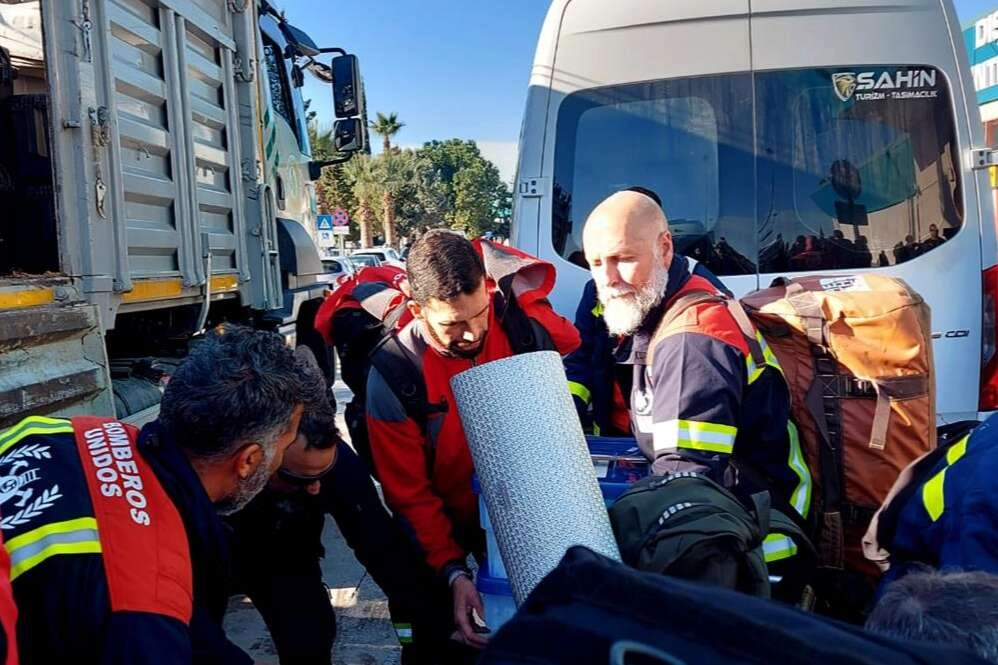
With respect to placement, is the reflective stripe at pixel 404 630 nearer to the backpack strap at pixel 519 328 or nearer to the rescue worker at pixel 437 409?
the rescue worker at pixel 437 409

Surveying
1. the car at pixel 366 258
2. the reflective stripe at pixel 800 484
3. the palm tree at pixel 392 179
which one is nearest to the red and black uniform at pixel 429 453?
the reflective stripe at pixel 800 484

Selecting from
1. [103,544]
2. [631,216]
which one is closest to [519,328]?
[631,216]

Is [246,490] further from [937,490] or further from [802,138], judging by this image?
[802,138]

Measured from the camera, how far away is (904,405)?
1.93 m

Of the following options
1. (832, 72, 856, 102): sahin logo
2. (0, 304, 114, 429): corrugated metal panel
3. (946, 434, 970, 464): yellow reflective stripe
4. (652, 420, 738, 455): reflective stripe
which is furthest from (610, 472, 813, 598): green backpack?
(832, 72, 856, 102): sahin logo

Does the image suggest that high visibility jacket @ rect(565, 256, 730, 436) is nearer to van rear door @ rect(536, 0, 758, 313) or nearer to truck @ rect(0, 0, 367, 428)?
van rear door @ rect(536, 0, 758, 313)

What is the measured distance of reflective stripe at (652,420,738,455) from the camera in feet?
5.71

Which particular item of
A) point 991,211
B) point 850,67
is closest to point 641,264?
point 850,67

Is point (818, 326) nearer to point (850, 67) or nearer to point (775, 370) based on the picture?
point (775, 370)

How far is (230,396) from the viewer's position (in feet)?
5.49

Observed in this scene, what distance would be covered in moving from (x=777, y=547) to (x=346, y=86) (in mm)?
4305

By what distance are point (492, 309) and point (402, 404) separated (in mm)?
442

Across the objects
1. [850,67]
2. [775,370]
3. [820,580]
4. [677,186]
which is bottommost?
[820,580]

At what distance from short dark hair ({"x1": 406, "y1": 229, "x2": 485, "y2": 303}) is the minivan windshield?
1257mm
